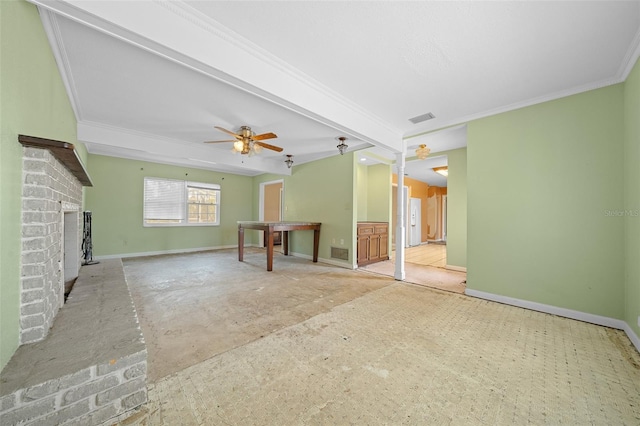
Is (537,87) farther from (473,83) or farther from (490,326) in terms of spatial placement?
(490,326)

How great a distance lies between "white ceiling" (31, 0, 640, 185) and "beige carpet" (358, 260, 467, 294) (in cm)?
244

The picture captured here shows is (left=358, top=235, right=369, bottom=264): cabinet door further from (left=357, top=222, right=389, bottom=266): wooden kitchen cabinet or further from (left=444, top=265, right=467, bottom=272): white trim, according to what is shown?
(left=444, top=265, right=467, bottom=272): white trim

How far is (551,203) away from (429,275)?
2.15 meters

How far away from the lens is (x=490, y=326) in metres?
2.36

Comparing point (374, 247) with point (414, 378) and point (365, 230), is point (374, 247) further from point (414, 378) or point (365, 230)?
point (414, 378)

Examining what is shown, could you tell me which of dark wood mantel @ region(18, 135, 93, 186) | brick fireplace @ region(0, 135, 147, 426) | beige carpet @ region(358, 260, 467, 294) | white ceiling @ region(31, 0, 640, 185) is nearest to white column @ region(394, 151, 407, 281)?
beige carpet @ region(358, 260, 467, 294)

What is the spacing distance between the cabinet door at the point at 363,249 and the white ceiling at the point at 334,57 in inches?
89.8

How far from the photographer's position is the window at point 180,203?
6.04m

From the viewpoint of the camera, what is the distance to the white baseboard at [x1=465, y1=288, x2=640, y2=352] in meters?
2.20

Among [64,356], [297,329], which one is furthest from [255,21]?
[297,329]

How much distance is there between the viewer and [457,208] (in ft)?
16.3

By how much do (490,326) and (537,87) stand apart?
8.52ft

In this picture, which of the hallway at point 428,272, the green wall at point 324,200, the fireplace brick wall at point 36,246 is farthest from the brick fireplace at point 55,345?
the green wall at point 324,200

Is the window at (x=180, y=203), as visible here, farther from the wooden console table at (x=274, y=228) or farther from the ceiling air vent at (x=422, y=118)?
the ceiling air vent at (x=422, y=118)
